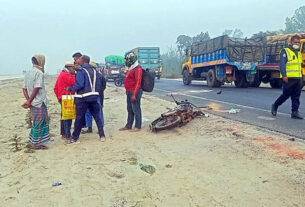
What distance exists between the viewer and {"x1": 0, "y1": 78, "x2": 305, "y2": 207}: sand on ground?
4062 millimetres

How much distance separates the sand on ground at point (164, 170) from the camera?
4.06m

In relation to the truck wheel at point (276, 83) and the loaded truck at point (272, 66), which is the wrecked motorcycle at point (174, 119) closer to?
the loaded truck at point (272, 66)

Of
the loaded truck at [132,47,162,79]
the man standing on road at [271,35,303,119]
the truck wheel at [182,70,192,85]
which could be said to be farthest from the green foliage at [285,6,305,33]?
the man standing on road at [271,35,303,119]

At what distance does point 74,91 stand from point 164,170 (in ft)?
9.22

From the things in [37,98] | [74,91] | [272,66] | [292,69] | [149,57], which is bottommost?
[37,98]

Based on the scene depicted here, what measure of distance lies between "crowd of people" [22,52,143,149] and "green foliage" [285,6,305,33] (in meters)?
46.3

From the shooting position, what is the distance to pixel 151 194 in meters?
4.19

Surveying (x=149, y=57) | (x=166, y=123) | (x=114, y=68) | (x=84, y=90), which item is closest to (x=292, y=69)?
(x=166, y=123)

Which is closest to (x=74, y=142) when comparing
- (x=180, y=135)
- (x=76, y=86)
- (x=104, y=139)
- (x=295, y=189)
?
(x=104, y=139)

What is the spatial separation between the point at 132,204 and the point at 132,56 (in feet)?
13.9

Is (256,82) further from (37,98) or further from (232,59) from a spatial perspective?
(37,98)

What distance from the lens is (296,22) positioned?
5697cm

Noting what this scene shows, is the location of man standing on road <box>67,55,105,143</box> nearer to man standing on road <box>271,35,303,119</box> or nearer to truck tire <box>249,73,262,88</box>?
man standing on road <box>271,35,303,119</box>

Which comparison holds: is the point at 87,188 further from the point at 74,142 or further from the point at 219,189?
the point at 74,142
